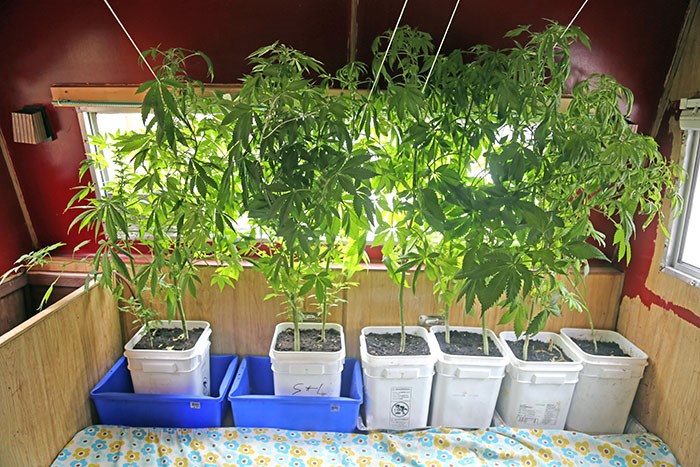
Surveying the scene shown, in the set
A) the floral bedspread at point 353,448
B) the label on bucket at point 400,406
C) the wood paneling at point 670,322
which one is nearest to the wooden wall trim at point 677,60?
the wood paneling at point 670,322

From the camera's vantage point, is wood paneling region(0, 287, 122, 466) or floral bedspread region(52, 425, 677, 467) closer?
wood paneling region(0, 287, 122, 466)

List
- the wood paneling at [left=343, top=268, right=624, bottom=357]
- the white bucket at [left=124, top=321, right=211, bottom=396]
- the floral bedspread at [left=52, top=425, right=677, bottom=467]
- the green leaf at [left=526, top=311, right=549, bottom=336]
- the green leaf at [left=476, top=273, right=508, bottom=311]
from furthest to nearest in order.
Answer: the wood paneling at [left=343, top=268, right=624, bottom=357], the white bucket at [left=124, top=321, right=211, bottom=396], the floral bedspread at [left=52, top=425, right=677, bottom=467], the green leaf at [left=526, top=311, right=549, bottom=336], the green leaf at [left=476, top=273, right=508, bottom=311]

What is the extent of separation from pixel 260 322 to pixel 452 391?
827mm

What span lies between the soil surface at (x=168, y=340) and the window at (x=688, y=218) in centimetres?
181

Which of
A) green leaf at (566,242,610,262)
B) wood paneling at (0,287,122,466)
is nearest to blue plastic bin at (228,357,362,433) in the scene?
wood paneling at (0,287,122,466)

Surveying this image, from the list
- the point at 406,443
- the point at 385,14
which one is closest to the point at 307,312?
the point at 406,443

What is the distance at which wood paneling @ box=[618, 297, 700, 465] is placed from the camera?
1.44m

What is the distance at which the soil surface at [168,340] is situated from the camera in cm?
160

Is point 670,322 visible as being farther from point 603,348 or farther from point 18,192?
point 18,192

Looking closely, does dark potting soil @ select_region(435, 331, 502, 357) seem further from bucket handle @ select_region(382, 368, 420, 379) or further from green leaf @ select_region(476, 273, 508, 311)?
green leaf @ select_region(476, 273, 508, 311)

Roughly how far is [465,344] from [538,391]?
11.9 inches

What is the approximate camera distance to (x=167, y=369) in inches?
60.7

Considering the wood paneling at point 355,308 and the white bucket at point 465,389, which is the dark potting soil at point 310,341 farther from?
the white bucket at point 465,389

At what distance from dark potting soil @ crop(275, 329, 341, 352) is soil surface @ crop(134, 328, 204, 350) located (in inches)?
13.1
